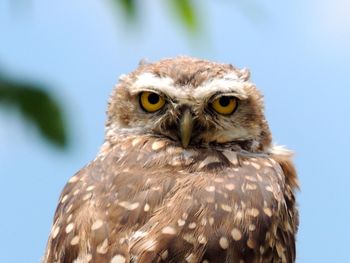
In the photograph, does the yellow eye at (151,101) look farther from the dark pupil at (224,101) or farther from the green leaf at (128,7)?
the green leaf at (128,7)

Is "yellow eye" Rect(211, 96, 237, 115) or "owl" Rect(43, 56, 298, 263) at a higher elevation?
"yellow eye" Rect(211, 96, 237, 115)

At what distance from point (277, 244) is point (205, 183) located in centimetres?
44

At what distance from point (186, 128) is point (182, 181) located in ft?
1.41

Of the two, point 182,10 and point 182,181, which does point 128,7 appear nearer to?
point 182,10

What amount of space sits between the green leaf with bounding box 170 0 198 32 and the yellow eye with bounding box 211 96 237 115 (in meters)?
1.75

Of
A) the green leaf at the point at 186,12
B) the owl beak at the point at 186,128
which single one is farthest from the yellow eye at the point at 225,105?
the green leaf at the point at 186,12

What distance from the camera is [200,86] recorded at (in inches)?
106

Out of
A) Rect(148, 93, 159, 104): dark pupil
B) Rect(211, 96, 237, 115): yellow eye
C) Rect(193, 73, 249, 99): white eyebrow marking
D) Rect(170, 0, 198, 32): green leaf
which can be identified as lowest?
Rect(211, 96, 237, 115): yellow eye

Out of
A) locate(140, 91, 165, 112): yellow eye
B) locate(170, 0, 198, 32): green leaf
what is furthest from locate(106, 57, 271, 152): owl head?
locate(170, 0, 198, 32): green leaf

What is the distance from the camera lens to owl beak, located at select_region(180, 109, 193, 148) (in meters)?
2.63

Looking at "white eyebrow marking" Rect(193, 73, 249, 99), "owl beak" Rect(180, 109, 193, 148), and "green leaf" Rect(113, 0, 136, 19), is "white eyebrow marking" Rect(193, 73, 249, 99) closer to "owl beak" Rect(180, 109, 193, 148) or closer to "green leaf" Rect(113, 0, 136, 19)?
"owl beak" Rect(180, 109, 193, 148)

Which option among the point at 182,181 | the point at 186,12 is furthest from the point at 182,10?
the point at 182,181

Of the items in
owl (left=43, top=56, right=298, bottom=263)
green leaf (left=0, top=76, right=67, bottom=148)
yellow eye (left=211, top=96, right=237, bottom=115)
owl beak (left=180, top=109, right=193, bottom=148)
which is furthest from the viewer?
yellow eye (left=211, top=96, right=237, bottom=115)

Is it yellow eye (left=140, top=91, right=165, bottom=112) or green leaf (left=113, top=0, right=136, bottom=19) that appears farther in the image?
yellow eye (left=140, top=91, right=165, bottom=112)
